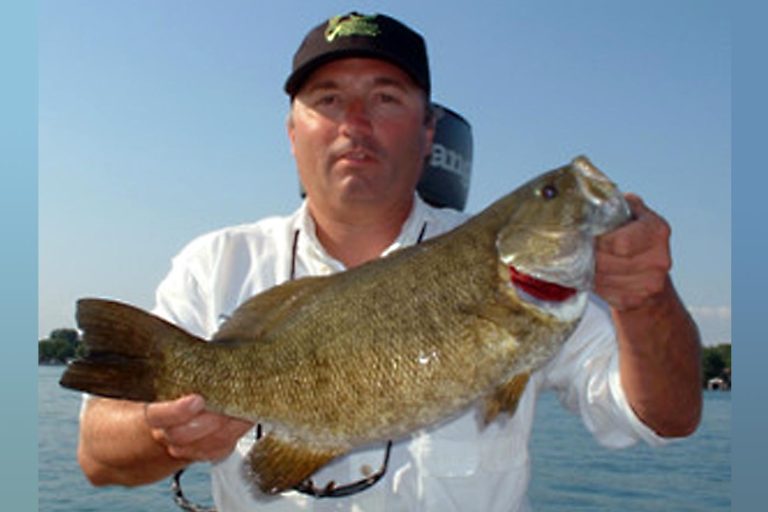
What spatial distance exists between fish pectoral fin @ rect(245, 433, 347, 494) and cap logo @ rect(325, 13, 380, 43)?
1.99 m

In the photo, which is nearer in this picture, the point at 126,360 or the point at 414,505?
the point at 126,360

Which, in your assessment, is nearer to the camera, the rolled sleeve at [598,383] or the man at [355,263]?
the man at [355,263]

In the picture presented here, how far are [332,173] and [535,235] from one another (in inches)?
52.9

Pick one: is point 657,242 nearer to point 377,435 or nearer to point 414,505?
point 377,435

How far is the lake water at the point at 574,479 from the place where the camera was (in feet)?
44.7

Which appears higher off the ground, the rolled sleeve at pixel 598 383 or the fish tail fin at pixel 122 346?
the fish tail fin at pixel 122 346

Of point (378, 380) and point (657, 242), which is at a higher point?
point (657, 242)

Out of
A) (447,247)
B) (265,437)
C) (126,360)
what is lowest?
(265,437)

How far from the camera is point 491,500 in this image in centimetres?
379

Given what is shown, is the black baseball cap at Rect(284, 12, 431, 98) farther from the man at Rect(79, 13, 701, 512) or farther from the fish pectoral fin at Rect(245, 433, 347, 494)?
the fish pectoral fin at Rect(245, 433, 347, 494)

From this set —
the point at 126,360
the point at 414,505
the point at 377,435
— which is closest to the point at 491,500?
the point at 414,505

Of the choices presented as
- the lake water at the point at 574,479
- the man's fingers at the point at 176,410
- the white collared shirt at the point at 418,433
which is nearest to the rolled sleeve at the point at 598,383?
the white collared shirt at the point at 418,433

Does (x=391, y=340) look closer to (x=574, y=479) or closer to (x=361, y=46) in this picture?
(x=361, y=46)

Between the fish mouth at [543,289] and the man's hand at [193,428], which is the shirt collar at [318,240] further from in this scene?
the fish mouth at [543,289]
